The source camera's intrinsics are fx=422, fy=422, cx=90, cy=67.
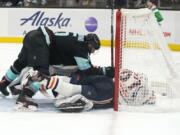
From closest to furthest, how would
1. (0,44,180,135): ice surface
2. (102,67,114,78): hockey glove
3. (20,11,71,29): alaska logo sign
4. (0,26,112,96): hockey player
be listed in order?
(0,44,180,135): ice surface < (0,26,112,96): hockey player < (102,67,114,78): hockey glove < (20,11,71,29): alaska logo sign

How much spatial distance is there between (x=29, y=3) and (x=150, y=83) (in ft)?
14.9

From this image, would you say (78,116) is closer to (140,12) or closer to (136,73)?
(136,73)

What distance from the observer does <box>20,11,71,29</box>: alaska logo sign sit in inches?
292

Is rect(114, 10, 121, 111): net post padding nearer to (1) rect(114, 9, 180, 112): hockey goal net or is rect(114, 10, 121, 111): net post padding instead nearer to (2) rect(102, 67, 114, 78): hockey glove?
(1) rect(114, 9, 180, 112): hockey goal net

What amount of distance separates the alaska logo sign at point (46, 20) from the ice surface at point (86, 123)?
3.91 metres

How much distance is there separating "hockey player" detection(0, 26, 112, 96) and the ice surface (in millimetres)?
300

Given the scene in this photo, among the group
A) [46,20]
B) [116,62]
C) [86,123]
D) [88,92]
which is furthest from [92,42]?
[46,20]

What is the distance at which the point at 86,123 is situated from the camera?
319 centimetres

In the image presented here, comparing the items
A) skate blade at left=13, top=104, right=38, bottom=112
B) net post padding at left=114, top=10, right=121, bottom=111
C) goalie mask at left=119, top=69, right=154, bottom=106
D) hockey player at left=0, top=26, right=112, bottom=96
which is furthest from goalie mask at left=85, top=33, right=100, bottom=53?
skate blade at left=13, top=104, right=38, bottom=112

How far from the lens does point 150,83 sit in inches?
138

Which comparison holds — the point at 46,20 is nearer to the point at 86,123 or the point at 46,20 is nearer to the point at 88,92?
the point at 88,92

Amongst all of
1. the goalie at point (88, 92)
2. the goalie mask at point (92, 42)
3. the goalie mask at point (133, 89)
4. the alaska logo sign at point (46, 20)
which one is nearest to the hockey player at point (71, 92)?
the goalie at point (88, 92)

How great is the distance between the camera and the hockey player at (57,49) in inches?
139

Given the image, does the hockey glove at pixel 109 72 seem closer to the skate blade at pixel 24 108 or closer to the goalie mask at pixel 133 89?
the goalie mask at pixel 133 89
